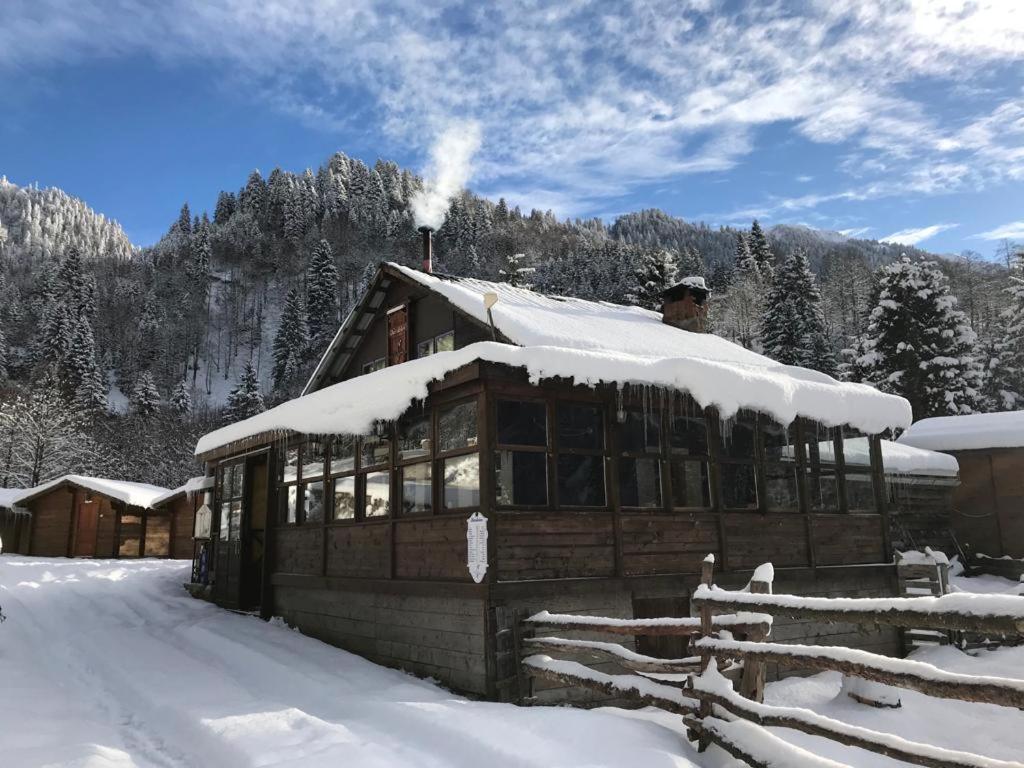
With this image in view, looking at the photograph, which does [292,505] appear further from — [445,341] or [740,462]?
[740,462]

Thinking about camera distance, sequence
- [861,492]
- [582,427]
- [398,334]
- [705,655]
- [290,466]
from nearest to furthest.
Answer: [705,655]
[582,427]
[861,492]
[290,466]
[398,334]

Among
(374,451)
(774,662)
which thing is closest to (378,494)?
(374,451)

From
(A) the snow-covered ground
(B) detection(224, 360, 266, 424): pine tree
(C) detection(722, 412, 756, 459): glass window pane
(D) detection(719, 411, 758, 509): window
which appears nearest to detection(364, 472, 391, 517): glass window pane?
(A) the snow-covered ground

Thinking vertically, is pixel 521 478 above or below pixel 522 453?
below

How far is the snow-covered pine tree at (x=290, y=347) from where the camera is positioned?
267 feet

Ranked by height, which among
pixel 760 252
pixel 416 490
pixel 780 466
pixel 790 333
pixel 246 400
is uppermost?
pixel 760 252

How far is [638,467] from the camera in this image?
10.9m

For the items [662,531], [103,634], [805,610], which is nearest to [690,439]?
[662,531]

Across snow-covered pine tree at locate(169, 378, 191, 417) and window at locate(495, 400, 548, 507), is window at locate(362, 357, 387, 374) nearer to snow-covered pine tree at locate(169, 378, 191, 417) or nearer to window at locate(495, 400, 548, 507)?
window at locate(495, 400, 548, 507)

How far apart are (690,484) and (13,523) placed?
38.3 meters

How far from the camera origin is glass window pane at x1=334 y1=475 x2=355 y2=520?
12.1m

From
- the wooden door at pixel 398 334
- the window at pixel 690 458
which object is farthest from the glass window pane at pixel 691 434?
the wooden door at pixel 398 334

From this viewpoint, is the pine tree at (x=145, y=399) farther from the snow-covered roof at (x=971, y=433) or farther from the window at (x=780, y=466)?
the window at (x=780, y=466)

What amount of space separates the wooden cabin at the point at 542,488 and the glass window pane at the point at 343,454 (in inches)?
1.9
